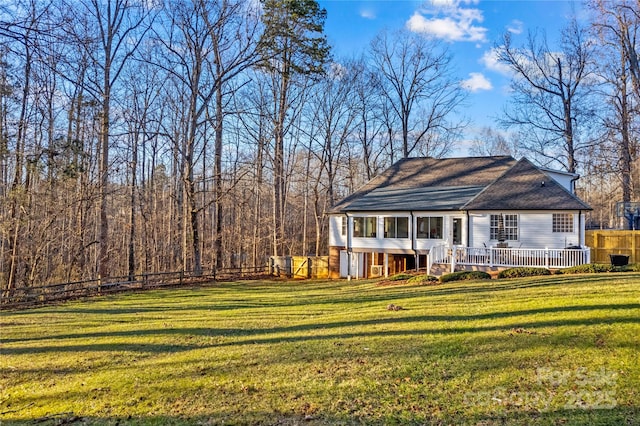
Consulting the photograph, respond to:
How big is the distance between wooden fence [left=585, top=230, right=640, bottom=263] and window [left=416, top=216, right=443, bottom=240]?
8.18m

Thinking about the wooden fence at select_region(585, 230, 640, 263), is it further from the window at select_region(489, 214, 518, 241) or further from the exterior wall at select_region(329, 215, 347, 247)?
the exterior wall at select_region(329, 215, 347, 247)

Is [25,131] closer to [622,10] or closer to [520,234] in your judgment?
[520,234]

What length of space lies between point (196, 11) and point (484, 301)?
1973cm

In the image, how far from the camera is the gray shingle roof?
18625 millimetres

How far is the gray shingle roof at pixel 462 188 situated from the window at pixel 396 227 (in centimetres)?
63

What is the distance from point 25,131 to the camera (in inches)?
630

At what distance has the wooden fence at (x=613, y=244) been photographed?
805 inches

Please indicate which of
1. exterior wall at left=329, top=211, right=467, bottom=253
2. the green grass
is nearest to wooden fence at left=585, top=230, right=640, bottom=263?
exterior wall at left=329, top=211, right=467, bottom=253

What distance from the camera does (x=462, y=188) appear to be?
75.4 feet

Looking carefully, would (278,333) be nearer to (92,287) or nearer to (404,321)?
(404,321)

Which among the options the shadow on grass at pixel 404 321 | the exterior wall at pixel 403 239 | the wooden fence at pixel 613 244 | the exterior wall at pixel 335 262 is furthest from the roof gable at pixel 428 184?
the shadow on grass at pixel 404 321

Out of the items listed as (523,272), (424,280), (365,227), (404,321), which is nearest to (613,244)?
(523,272)

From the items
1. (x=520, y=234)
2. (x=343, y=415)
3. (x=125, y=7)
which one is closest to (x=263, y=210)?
(x=125, y=7)

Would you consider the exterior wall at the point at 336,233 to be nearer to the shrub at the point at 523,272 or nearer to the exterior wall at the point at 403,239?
the exterior wall at the point at 403,239
